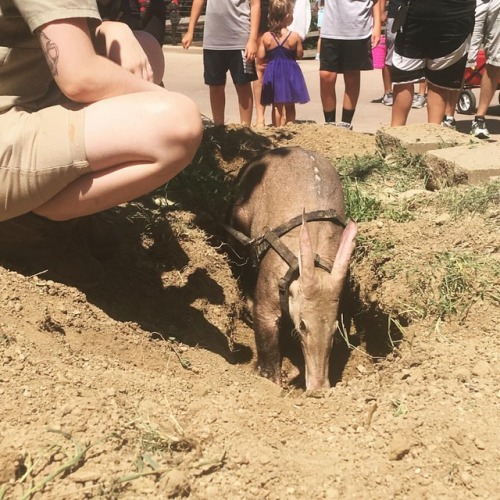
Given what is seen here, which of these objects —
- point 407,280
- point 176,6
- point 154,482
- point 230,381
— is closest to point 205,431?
point 154,482

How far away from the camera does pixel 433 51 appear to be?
22.9ft

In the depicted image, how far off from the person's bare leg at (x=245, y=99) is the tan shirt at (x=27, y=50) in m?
4.67

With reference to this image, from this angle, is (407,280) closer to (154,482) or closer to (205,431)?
(205,431)

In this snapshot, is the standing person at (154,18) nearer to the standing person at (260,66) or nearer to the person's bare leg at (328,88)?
the standing person at (260,66)

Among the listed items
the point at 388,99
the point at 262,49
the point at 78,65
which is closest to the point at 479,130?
the point at 262,49

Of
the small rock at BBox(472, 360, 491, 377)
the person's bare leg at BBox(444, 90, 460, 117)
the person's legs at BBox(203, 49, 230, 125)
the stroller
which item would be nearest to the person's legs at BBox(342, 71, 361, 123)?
the person's bare leg at BBox(444, 90, 460, 117)

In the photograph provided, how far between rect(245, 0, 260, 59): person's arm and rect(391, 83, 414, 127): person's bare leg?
1.54m

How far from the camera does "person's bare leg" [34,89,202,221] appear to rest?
295cm

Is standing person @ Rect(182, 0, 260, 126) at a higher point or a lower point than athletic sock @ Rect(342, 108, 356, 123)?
higher

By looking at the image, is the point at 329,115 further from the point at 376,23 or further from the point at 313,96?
the point at 313,96

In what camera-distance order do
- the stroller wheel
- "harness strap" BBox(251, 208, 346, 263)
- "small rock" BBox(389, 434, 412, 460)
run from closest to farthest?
1. "small rock" BBox(389, 434, 412, 460)
2. "harness strap" BBox(251, 208, 346, 263)
3. the stroller wheel

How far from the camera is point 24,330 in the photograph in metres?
3.00

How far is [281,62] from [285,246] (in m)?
4.27

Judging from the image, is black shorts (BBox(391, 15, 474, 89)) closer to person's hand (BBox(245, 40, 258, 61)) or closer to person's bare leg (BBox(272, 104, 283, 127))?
person's hand (BBox(245, 40, 258, 61))
